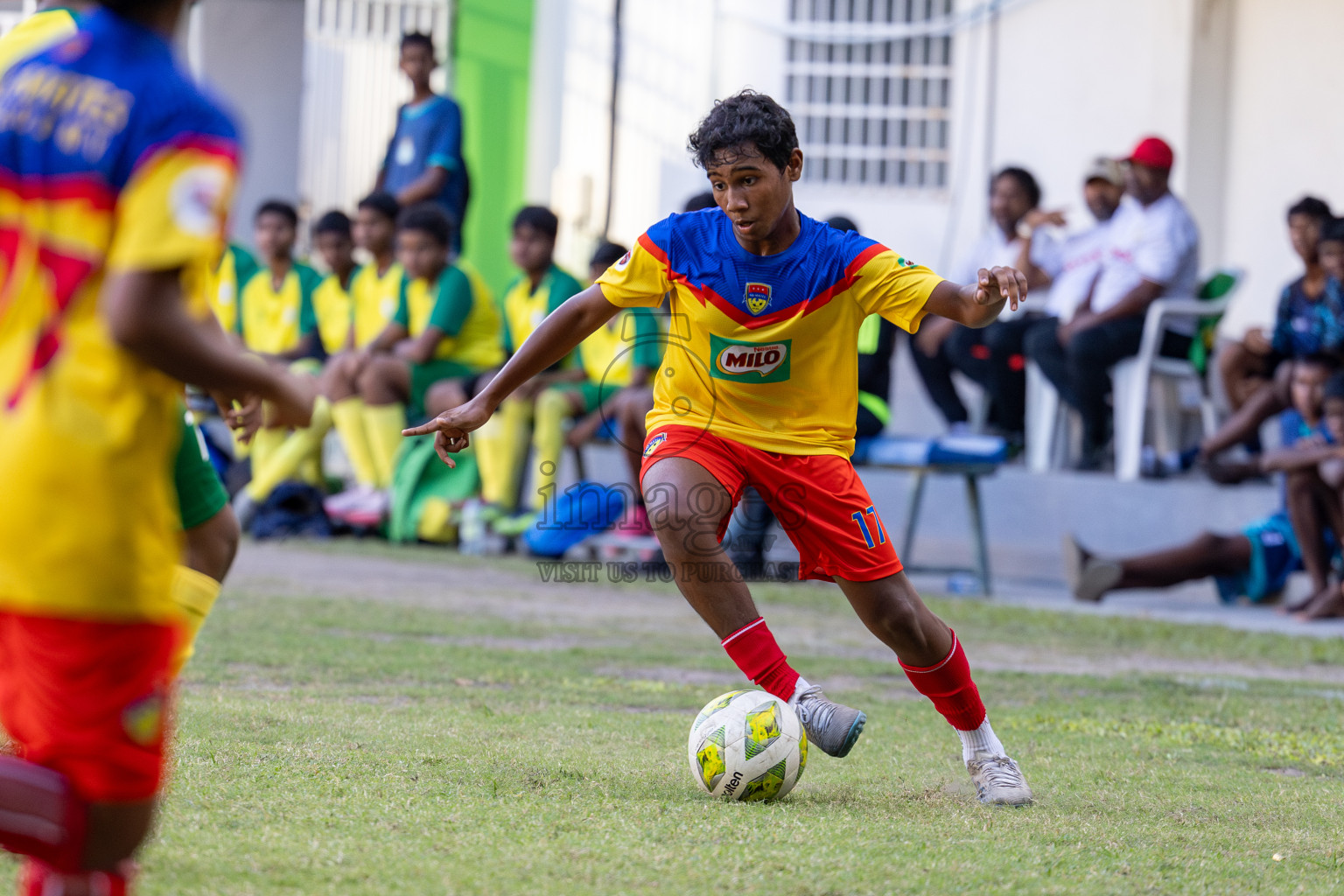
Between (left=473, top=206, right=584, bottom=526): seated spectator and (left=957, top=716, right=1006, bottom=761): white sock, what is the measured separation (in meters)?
5.99

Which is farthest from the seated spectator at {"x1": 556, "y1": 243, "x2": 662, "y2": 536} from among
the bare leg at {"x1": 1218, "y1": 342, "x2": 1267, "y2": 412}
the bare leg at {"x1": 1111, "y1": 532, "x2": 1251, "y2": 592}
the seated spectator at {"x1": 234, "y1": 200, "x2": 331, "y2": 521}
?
the bare leg at {"x1": 1218, "y1": 342, "x2": 1267, "y2": 412}

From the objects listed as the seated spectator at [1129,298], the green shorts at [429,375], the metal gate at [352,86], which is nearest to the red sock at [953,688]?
the seated spectator at [1129,298]

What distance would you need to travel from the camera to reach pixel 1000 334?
9.74 m

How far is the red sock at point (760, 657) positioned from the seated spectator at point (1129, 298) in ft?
18.5

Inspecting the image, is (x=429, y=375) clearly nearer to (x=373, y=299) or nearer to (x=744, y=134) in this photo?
(x=373, y=299)

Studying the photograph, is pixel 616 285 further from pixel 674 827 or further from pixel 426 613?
pixel 426 613

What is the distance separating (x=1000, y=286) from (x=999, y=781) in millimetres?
1167

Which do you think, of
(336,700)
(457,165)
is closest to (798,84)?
(457,165)

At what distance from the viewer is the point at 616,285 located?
4062mm

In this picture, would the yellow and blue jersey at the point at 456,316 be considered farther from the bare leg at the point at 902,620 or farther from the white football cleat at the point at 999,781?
the white football cleat at the point at 999,781

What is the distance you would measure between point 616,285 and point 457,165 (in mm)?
7051

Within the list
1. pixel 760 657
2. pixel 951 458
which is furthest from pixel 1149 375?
pixel 760 657

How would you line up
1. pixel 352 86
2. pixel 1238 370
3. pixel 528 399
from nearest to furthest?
pixel 1238 370 → pixel 528 399 → pixel 352 86

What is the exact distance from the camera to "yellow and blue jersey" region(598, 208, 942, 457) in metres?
4.07
